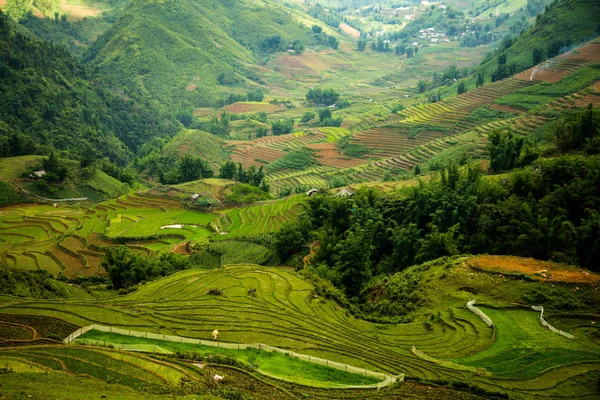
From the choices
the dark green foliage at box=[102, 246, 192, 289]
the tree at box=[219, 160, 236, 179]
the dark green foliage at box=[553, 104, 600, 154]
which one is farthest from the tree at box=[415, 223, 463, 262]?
the tree at box=[219, 160, 236, 179]

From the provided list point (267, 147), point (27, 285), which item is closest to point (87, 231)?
point (27, 285)

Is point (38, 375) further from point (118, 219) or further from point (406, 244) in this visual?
point (118, 219)

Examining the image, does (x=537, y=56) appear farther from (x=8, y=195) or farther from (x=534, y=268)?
(x=8, y=195)

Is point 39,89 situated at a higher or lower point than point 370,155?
higher

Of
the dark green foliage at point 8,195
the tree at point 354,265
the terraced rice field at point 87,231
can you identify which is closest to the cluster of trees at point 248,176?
the terraced rice field at point 87,231

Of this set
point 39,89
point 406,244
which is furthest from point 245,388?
point 39,89

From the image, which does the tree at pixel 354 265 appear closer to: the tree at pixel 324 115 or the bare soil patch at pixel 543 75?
the bare soil patch at pixel 543 75
